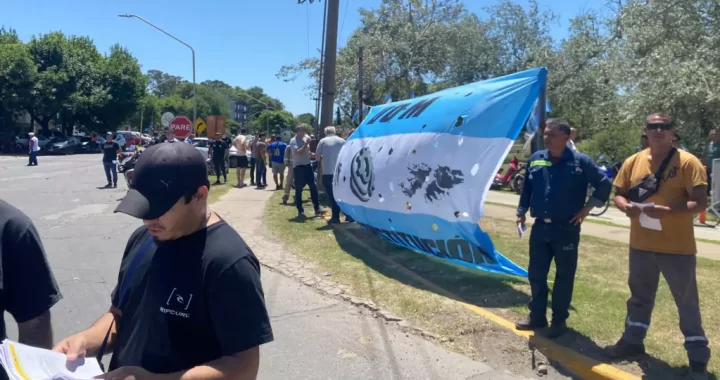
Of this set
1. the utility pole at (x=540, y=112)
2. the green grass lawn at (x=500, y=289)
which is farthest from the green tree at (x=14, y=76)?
the utility pole at (x=540, y=112)

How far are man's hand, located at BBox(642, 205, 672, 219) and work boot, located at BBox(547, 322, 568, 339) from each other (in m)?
1.26

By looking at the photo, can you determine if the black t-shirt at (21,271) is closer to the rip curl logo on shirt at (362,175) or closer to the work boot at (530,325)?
the work boot at (530,325)

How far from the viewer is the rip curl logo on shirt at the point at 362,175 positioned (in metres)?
8.16

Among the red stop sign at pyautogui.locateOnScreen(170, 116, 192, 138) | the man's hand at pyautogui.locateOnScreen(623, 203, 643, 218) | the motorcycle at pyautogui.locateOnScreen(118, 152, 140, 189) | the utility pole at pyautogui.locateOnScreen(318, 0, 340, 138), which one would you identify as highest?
the utility pole at pyautogui.locateOnScreen(318, 0, 340, 138)

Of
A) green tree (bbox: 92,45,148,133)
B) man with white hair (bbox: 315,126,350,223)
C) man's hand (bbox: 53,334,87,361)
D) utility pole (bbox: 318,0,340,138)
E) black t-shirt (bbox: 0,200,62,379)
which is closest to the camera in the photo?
man's hand (bbox: 53,334,87,361)

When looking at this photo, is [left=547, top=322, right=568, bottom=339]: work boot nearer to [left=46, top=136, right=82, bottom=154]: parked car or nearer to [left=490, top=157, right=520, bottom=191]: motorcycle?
[left=490, top=157, right=520, bottom=191]: motorcycle

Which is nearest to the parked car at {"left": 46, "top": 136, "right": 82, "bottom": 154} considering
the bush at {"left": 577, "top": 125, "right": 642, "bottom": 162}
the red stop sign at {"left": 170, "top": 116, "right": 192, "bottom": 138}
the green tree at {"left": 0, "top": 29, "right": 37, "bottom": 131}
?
the green tree at {"left": 0, "top": 29, "right": 37, "bottom": 131}

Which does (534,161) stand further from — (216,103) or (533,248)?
(216,103)

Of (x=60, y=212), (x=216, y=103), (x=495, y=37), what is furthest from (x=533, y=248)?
(x=216, y=103)

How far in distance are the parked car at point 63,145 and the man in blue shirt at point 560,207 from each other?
42791 millimetres

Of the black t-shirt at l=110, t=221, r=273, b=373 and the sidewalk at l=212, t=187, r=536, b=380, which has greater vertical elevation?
the black t-shirt at l=110, t=221, r=273, b=373

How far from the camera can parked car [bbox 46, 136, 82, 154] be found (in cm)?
4125

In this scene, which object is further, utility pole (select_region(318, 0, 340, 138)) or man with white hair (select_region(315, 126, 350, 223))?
utility pole (select_region(318, 0, 340, 138))

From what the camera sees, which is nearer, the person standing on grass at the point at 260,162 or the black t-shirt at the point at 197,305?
the black t-shirt at the point at 197,305
